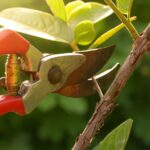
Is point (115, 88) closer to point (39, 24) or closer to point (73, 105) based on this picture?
point (39, 24)

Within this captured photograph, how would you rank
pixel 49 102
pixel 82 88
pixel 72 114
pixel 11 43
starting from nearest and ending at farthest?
pixel 11 43, pixel 82 88, pixel 49 102, pixel 72 114

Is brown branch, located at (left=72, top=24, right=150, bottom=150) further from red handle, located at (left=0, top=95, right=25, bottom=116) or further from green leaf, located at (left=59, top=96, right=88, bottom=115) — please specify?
green leaf, located at (left=59, top=96, right=88, bottom=115)

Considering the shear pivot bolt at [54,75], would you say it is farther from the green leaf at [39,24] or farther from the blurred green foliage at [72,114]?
the blurred green foliage at [72,114]

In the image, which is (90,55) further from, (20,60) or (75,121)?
(75,121)

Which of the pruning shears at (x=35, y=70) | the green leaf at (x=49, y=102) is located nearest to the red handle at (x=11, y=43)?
the pruning shears at (x=35, y=70)

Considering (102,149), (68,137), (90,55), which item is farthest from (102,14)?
(68,137)

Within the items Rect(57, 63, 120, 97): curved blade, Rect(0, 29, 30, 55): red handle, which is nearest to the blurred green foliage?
Rect(57, 63, 120, 97): curved blade

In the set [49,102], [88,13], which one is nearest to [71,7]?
[88,13]
